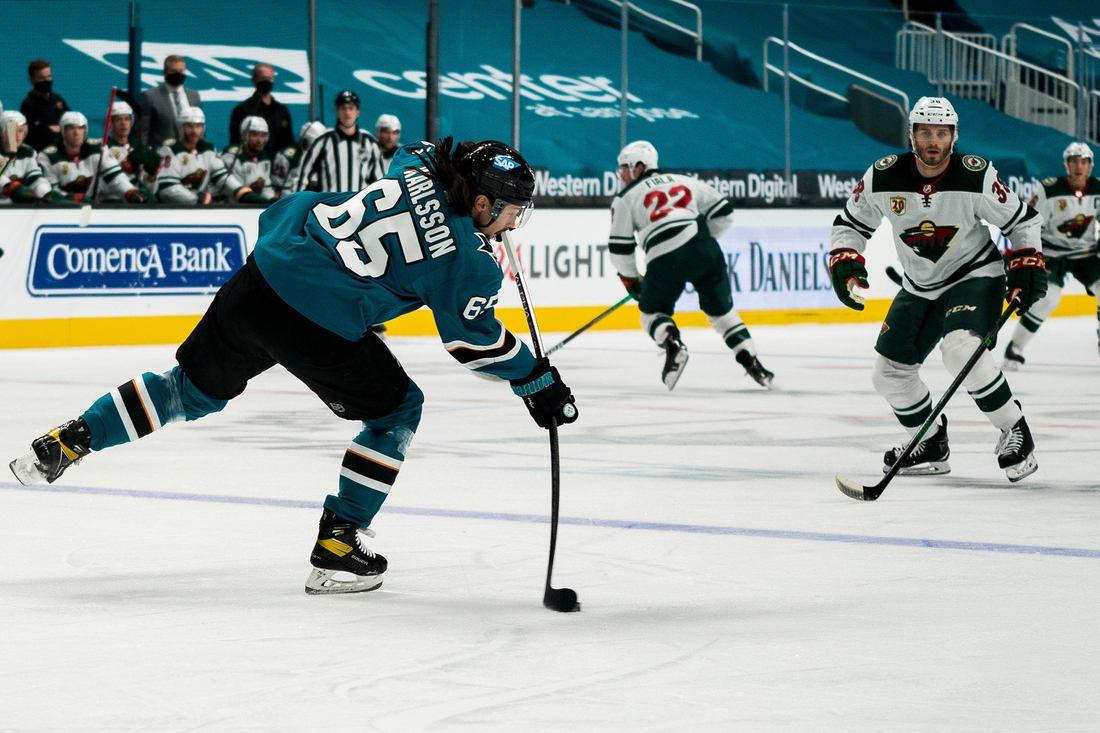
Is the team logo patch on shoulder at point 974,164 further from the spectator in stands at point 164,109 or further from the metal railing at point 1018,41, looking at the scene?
the metal railing at point 1018,41

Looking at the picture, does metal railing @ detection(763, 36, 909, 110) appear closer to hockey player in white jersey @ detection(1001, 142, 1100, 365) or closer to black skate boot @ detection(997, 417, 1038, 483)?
hockey player in white jersey @ detection(1001, 142, 1100, 365)

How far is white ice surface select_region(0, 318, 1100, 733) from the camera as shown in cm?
269

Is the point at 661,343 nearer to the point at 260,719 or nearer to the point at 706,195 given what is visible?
the point at 706,195

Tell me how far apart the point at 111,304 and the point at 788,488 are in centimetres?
686

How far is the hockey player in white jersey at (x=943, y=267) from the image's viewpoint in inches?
219

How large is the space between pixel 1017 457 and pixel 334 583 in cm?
272

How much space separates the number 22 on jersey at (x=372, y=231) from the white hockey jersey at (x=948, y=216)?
2426mm

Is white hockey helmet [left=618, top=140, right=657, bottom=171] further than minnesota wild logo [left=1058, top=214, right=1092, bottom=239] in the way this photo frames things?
No

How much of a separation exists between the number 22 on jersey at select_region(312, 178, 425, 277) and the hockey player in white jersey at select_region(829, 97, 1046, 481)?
2.43 metres

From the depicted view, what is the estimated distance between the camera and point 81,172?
11.3m

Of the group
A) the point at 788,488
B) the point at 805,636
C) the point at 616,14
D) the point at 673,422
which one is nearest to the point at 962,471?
the point at 788,488

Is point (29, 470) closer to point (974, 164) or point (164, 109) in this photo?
point (974, 164)

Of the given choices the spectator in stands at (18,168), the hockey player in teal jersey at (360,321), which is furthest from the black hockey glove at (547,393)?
the spectator in stands at (18,168)

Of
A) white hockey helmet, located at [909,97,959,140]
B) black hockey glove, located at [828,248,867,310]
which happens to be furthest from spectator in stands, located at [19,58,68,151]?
white hockey helmet, located at [909,97,959,140]
